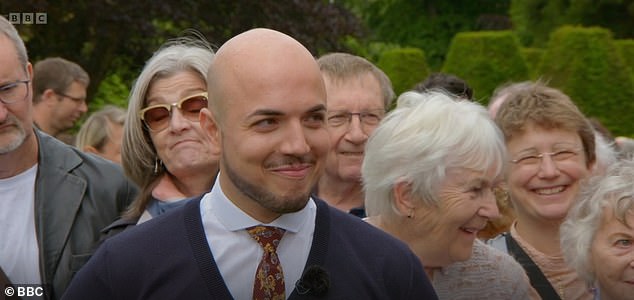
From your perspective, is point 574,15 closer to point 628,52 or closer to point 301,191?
point 628,52

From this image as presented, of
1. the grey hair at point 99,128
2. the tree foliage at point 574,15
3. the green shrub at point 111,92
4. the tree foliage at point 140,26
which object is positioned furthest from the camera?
the tree foliage at point 574,15

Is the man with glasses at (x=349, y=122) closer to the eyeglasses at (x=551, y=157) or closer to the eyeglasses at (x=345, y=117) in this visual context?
the eyeglasses at (x=345, y=117)

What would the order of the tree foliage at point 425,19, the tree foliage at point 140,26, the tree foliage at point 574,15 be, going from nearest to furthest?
the tree foliage at point 140,26, the tree foliage at point 574,15, the tree foliage at point 425,19

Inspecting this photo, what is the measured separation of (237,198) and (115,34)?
1065 cm

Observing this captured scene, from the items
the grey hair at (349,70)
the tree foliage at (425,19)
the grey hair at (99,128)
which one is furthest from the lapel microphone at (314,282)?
the tree foliage at (425,19)

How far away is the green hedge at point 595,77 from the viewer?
15.1m

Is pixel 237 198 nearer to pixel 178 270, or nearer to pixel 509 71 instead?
pixel 178 270

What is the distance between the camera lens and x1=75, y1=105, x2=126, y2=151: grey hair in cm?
812

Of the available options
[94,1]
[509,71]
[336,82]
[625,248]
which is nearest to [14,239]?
[336,82]

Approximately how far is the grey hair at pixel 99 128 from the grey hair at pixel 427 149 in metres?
4.35

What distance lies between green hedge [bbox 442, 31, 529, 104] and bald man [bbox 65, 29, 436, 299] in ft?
41.2

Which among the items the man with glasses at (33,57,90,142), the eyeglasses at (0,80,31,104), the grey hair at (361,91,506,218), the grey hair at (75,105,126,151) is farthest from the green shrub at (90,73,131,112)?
the grey hair at (361,91,506,218)

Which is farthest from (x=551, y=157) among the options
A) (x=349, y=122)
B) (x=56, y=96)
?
(x=56, y=96)

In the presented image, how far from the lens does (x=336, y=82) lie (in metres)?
5.17
